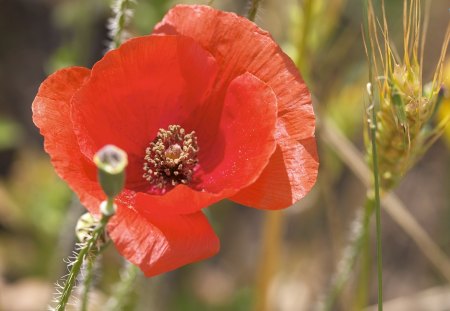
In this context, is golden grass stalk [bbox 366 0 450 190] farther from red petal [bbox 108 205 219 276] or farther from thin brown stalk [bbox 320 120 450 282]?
thin brown stalk [bbox 320 120 450 282]

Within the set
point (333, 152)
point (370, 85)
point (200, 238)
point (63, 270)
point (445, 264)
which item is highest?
point (370, 85)

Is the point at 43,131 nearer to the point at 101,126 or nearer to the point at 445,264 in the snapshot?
the point at 101,126

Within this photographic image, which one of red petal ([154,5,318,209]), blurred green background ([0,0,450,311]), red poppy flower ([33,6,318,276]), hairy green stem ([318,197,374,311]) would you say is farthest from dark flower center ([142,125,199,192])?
blurred green background ([0,0,450,311])

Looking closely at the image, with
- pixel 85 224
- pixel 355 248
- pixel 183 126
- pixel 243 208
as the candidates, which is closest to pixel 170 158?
pixel 183 126

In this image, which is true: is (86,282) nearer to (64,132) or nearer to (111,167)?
(64,132)

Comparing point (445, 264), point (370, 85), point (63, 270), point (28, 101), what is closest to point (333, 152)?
point (445, 264)
